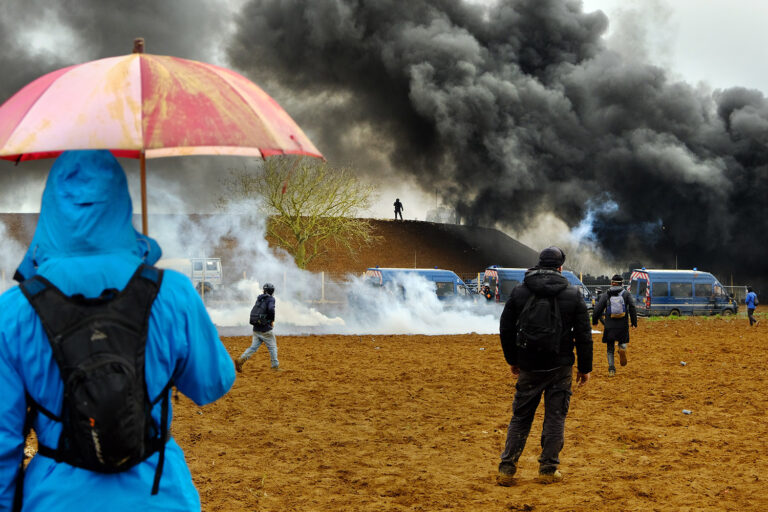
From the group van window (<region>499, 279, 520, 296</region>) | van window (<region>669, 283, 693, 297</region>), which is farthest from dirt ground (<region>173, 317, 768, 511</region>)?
van window (<region>669, 283, 693, 297</region>)

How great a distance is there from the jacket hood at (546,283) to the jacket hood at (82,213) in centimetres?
419

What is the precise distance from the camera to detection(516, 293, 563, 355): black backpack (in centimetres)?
580

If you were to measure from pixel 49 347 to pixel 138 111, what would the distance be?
830 mm

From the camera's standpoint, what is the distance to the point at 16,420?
2.02 metres

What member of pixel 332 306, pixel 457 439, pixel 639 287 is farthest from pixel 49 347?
pixel 639 287

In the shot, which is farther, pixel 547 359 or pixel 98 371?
pixel 547 359

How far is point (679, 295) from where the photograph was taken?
32.2 m

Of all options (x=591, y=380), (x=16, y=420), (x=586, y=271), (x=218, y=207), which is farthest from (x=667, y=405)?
(x=586, y=271)

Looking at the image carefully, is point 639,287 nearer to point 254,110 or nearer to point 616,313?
point 616,313

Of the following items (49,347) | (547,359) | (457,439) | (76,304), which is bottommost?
(457,439)

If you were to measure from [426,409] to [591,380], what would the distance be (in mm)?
3531

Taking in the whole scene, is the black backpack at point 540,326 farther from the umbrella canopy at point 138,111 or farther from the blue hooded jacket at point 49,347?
the blue hooded jacket at point 49,347

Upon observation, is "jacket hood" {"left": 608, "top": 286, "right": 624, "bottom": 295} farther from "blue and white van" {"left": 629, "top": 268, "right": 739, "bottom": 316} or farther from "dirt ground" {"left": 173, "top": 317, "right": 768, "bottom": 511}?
"blue and white van" {"left": 629, "top": 268, "right": 739, "bottom": 316}

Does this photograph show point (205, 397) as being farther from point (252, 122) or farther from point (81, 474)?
point (252, 122)
